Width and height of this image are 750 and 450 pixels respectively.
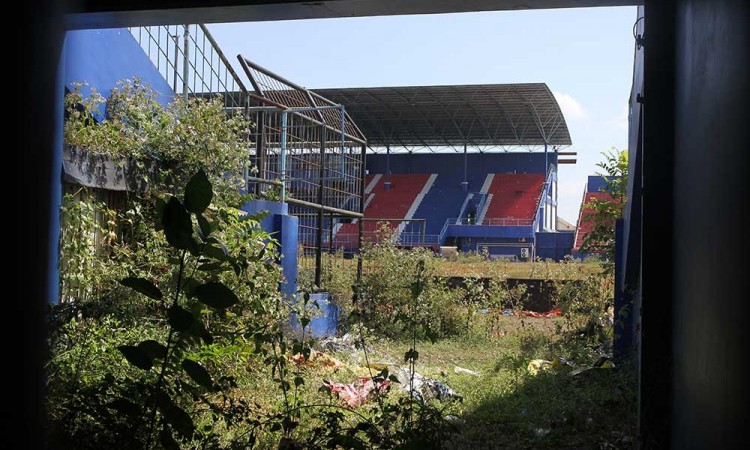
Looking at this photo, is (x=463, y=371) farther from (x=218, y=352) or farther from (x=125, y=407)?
(x=125, y=407)

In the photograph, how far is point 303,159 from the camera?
34.6 feet

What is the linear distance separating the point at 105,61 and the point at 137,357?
16.8ft

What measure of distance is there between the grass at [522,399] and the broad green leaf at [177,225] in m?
1.33

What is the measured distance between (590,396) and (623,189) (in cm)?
360

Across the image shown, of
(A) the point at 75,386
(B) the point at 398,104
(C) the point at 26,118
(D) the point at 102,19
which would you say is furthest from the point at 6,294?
(B) the point at 398,104

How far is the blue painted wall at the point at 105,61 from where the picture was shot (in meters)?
6.63

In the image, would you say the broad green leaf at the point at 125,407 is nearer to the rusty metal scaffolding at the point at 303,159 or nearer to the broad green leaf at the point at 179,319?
the broad green leaf at the point at 179,319

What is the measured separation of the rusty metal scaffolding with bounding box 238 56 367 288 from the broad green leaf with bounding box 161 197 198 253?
5.98 meters

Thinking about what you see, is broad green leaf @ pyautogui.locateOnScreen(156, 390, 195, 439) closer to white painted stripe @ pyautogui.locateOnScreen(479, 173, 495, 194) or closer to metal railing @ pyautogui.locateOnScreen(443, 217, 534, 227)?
metal railing @ pyautogui.locateOnScreen(443, 217, 534, 227)

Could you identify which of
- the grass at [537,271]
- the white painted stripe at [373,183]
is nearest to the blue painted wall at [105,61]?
the grass at [537,271]

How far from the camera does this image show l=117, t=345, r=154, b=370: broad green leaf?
2775 millimetres

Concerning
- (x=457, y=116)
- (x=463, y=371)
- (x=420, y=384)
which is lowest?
(x=463, y=371)

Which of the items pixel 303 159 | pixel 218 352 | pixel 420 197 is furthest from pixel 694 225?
pixel 420 197

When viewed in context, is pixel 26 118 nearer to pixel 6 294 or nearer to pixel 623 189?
pixel 6 294
